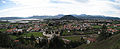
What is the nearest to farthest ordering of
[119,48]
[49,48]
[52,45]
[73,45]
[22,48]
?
1. [119,48]
2. [22,48]
3. [49,48]
4. [52,45]
5. [73,45]

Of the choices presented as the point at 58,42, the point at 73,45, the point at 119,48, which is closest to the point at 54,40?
the point at 58,42

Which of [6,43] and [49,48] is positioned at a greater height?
[6,43]

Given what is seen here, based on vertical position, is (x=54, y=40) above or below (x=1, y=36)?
below

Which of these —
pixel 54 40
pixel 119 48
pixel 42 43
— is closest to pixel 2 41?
pixel 42 43

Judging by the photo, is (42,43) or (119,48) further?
(42,43)

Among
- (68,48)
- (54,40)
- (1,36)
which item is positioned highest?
(1,36)

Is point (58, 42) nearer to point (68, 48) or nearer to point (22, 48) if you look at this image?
point (68, 48)

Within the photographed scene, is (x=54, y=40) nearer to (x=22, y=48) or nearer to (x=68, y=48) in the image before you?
(x=68, y=48)

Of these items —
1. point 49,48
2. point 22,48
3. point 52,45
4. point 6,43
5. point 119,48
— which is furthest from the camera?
point 52,45

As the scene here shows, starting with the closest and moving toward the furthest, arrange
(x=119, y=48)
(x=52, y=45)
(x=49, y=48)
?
(x=119, y=48), (x=49, y=48), (x=52, y=45)
